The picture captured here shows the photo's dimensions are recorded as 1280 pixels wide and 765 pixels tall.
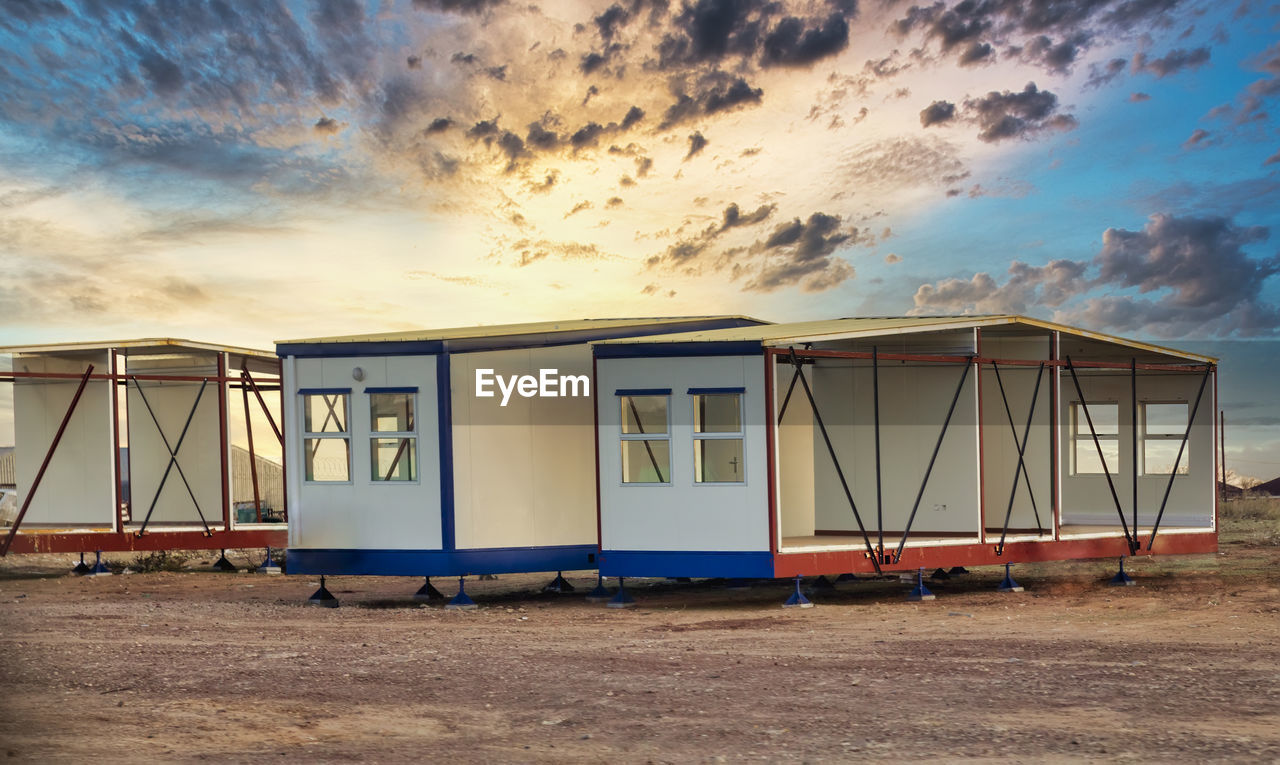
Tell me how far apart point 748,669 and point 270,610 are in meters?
7.55

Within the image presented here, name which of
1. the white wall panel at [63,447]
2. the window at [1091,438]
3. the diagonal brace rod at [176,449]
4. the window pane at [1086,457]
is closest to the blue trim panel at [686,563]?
the window at [1091,438]

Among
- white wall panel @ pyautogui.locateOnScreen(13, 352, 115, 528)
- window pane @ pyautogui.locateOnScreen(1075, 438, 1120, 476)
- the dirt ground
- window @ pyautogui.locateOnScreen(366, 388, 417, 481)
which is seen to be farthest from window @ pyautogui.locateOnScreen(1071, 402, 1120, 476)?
white wall panel @ pyautogui.locateOnScreen(13, 352, 115, 528)

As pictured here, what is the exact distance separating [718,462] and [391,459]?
415 cm

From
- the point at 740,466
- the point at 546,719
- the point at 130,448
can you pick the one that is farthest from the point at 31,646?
the point at 130,448

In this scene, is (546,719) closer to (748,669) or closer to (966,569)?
(748,669)

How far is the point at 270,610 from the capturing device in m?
15.1

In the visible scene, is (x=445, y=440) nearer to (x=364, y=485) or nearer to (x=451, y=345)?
(x=451, y=345)

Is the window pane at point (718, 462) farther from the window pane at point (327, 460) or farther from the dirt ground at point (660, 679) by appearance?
the window pane at point (327, 460)

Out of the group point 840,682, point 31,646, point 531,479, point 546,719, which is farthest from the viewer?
point 531,479

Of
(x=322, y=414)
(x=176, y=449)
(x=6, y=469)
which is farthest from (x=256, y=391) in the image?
(x=6, y=469)

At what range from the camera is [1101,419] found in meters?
20.2

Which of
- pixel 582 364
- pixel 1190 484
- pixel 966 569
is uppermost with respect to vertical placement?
pixel 582 364

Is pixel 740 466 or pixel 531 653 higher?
pixel 740 466

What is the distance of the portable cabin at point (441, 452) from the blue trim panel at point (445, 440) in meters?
0.01
